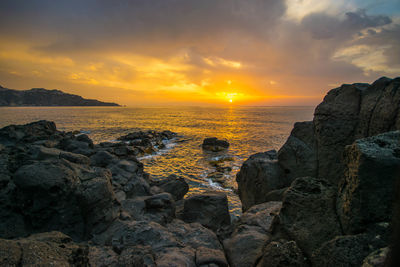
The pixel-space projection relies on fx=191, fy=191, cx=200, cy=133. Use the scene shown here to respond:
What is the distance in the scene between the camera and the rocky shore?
357 centimetres

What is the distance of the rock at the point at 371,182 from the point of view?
3436 millimetres

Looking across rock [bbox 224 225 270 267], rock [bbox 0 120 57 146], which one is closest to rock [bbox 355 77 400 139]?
rock [bbox 224 225 270 267]

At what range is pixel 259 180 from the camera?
39.1 feet

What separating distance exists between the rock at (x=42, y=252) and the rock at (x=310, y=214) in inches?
200

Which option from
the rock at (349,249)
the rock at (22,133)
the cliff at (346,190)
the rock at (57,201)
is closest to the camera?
the rock at (349,249)

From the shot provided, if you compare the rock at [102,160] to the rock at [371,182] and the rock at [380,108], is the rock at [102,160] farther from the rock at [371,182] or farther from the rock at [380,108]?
the rock at [380,108]

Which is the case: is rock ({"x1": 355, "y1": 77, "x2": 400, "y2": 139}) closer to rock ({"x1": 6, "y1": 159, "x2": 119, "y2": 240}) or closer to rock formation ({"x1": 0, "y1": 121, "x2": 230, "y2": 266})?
rock formation ({"x1": 0, "y1": 121, "x2": 230, "y2": 266})

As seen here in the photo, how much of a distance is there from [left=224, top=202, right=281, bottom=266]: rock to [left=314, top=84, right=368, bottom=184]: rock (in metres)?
3.22

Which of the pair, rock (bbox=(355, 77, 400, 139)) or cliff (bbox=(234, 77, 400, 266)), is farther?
rock (bbox=(355, 77, 400, 139))

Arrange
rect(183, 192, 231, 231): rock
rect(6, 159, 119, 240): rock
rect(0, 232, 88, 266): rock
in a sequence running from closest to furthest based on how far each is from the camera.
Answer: rect(0, 232, 88, 266): rock → rect(6, 159, 119, 240): rock → rect(183, 192, 231, 231): rock

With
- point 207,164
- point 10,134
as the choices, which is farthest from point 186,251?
point 10,134

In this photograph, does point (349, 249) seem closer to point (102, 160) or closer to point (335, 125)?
point (335, 125)

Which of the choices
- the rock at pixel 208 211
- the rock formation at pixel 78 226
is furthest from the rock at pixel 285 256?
the rock at pixel 208 211

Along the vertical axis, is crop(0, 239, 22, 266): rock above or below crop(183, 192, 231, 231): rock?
above
